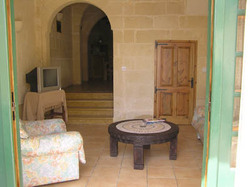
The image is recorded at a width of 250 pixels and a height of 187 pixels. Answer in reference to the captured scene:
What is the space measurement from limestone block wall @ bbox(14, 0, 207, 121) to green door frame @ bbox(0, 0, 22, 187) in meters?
4.06

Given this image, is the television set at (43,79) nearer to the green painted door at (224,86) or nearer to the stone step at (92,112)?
the stone step at (92,112)

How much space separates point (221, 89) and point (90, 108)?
4836 mm

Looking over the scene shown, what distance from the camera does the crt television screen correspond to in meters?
5.31

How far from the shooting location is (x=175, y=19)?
19.0ft

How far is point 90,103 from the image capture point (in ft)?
21.4

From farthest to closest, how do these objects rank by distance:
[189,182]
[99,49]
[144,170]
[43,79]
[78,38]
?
[99,49], [78,38], [43,79], [144,170], [189,182]

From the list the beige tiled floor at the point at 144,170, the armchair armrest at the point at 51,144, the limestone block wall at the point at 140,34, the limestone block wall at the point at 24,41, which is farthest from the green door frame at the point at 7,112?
the limestone block wall at the point at 140,34

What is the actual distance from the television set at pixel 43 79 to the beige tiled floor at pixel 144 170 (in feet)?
4.90

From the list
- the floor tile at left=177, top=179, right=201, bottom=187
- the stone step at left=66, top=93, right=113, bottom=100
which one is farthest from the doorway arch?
the floor tile at left=177, top=179, right=201, bottom=187

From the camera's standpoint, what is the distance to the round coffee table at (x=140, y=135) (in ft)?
11.4

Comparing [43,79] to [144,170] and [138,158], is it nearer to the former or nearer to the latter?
[138,158]

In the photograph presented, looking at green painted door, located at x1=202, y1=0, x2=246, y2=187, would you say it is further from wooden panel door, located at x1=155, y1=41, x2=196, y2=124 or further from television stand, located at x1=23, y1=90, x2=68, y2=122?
wooden panel door, located at x1=155, y1=41, x2=196, y2=124

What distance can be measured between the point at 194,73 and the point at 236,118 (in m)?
4.24

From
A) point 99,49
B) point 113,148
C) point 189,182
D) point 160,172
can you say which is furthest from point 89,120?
point 99,49
